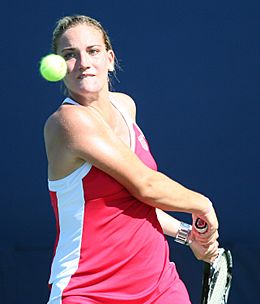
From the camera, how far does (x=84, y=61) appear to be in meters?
2.40

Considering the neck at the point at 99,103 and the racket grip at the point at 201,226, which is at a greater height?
the neck at the point at 99,103

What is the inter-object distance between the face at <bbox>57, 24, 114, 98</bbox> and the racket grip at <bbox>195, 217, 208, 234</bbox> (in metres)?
0.54

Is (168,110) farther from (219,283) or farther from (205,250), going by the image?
(205,250)


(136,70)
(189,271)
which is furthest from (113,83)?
(189,271)

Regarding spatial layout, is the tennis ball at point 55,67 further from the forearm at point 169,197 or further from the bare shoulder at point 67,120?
the forearm at point 169,197

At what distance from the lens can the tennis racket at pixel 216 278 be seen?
2.60 metres

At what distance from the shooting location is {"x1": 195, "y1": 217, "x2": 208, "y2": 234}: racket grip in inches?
99.6

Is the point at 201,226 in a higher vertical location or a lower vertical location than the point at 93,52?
lower

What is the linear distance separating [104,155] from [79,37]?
1.37 ft

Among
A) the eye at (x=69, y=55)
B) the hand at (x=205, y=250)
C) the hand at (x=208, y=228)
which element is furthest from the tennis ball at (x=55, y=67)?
the hand at (x=205, y=250)

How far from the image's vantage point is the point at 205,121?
401 centimetres

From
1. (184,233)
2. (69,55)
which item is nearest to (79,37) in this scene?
(69,55)

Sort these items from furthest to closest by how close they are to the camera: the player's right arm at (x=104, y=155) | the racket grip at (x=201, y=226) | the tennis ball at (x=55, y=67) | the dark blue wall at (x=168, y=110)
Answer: the dark blue wall at (x=168, y=110), the racket grip at (x=201, y=226), the tennis ball at (x=55, y=67), the player's right arm at (x=104, y=155)

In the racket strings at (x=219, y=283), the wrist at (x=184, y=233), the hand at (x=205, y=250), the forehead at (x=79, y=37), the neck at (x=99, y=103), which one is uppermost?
the forehead at (x=79, y=37)
